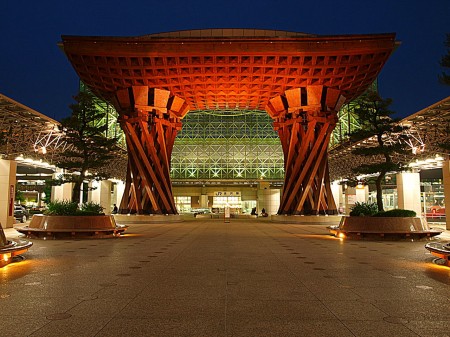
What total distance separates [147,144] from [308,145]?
11.5m

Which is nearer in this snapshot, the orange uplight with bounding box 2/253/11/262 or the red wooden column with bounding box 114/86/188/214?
the orange uplight with bounding box 2/253/11/262

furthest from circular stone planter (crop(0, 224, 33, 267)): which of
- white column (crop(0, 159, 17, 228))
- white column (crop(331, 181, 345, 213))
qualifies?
white column (crop(331, 181, 345, 213))

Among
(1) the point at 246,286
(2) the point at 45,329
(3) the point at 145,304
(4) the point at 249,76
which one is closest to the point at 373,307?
(1) the point at 246,286

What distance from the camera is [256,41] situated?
24.4 meters

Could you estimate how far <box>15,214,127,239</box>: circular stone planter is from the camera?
14562mm

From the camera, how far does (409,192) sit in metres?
29.9

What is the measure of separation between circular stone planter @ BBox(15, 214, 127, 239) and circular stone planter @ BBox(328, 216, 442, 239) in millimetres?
9375

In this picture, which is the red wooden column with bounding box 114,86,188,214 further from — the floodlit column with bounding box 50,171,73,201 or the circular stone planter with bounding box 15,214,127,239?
the circular stone planter with bounding box 15,214,127,239

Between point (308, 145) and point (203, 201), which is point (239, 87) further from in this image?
point (203, 201)

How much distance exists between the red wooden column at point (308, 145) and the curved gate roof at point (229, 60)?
3.61 ft

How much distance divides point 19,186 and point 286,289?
57.7m

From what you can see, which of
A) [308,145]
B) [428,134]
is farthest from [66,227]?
[428,134]

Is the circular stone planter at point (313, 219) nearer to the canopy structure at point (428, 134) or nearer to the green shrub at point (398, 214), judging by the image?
the canopy structure at point (428, 134)

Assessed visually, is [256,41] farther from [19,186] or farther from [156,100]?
[19,186]
